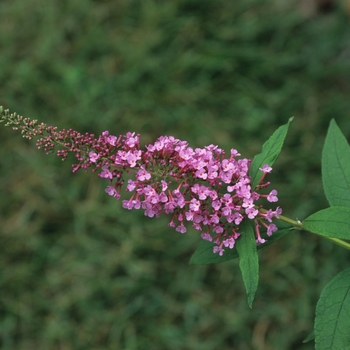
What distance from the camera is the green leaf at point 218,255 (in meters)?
1.55

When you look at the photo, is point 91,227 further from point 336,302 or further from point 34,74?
point 336,302

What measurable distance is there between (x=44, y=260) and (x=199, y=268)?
109cm

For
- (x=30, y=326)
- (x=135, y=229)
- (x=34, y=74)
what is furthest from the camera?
(x=34, y=74)

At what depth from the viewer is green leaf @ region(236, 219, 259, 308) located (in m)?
1.37

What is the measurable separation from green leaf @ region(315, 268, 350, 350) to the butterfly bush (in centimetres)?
26

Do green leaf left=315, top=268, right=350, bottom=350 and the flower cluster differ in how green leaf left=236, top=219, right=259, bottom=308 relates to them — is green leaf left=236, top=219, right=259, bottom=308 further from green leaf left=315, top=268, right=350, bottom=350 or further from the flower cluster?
green leaf left=315, top=268, right=350, bottom=350

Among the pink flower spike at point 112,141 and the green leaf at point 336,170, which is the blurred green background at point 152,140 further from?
the pink flower spike at point 112,141

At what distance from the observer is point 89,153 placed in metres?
1.49

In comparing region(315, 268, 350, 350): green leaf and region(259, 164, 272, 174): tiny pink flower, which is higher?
region(259, 164, 272, 174): tiny pink flower

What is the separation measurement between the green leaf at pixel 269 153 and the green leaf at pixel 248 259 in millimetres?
154

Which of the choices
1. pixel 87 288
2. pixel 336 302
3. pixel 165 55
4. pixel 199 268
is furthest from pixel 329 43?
pixel 336 302

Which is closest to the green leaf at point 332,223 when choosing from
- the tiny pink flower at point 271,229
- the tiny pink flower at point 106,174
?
the tiny pink flower at point 271,229

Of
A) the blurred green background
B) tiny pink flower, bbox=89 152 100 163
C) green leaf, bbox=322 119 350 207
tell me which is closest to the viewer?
tiny pink flower, bbox=89 152 100 163

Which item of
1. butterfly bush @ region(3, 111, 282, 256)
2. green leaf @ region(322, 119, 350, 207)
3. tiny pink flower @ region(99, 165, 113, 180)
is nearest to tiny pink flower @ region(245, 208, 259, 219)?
butterfly bush @ region(3, 111, 282, 256)
